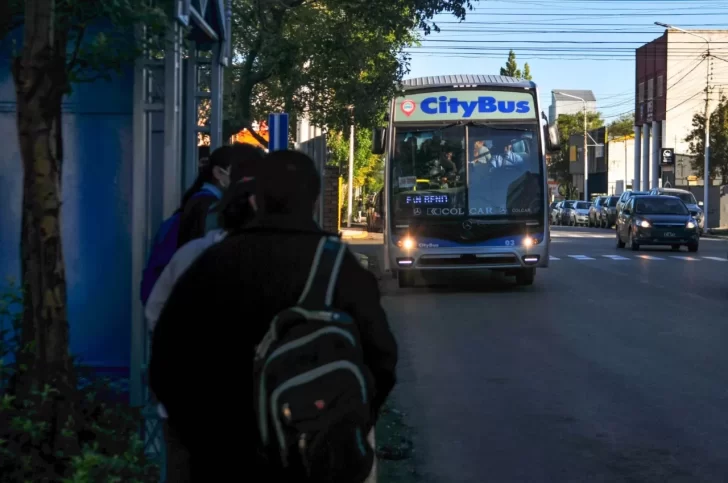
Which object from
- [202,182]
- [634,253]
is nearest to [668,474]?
[202,182]

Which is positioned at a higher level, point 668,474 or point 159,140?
point 159,140

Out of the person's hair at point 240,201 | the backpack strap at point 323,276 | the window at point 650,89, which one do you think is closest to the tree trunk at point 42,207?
the person's hair at point 240,201

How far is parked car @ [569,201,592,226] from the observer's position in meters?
67.9

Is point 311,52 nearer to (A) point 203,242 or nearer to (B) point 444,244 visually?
(B) point 444,244

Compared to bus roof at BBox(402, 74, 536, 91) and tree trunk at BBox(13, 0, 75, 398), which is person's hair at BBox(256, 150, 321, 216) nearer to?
tree trunk at BBox(13, 0, 75, 398)

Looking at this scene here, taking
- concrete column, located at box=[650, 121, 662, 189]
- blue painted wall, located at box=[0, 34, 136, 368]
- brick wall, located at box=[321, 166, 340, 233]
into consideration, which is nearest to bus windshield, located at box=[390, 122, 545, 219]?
brick wall, located at box=[321, 166, 340, 233]

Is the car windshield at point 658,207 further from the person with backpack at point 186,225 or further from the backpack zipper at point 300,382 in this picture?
the backpack zipper at point 300,382

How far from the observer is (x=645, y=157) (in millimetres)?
78688

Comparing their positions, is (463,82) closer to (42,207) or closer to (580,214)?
(42,207)

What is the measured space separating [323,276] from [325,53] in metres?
14.9

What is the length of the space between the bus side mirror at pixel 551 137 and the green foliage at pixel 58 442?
13964mm

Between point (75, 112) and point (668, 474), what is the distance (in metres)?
4.04

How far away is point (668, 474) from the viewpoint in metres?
6.73

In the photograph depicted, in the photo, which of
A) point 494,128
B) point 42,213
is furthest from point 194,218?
point 494,128
